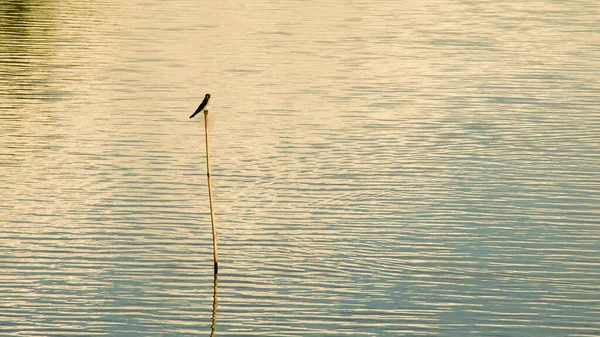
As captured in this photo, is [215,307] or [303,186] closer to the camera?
[215,307]

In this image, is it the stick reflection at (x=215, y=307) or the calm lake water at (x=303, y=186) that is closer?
the stick reflection at (x=215, y=307)

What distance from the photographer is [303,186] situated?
1276 inches

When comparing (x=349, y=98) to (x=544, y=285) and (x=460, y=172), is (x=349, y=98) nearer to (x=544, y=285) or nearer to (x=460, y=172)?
(x=460, y=172)

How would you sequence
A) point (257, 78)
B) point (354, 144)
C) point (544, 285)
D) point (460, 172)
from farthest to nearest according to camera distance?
point (257, 78), point (354, 144), point (460, 172), point (544, 285)

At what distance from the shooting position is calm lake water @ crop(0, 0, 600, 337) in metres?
23.0

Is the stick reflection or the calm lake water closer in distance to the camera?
the stick reflection

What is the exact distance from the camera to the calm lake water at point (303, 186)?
2298 cm

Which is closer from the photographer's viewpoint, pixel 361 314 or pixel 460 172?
pixel 361 314

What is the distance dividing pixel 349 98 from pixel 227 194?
1464cm

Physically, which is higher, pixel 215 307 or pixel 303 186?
pixel 215 307

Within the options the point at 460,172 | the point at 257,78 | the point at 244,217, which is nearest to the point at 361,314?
the point at 244,217

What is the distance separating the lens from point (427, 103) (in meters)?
44.1

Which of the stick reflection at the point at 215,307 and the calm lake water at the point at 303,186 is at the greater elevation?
the stick reflection at the point at 215,307

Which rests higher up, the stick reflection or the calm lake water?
the stick reflection
